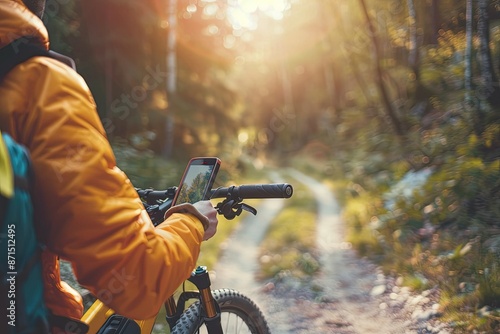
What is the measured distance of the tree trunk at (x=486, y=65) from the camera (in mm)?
6137

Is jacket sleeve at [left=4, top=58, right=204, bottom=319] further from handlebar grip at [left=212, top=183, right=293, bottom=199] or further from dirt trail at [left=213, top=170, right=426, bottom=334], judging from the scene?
dirt trail at [left=213, top=170, right=426, bottom=334]

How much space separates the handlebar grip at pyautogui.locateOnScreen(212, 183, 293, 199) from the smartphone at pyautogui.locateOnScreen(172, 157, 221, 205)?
0.46 feet

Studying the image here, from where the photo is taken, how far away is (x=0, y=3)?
1.19m

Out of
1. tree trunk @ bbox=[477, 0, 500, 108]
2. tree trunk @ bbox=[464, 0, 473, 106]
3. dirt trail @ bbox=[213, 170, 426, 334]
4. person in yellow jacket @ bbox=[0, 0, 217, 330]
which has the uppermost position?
tree trunk @ bbox=[464, 0, 473, 106]

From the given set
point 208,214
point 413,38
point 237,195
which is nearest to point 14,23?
point 208,214

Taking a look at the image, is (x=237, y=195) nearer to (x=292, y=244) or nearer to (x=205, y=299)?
(x=205, y=299)

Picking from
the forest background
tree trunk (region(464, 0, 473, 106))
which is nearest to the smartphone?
the forest background

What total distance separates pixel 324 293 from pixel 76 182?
18.2 feet

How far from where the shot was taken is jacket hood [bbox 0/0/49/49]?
1186mm

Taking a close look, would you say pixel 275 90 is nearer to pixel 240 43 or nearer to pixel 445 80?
pixel 240 43

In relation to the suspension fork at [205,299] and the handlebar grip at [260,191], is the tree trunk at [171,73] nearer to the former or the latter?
the suspension fork at [205,299]

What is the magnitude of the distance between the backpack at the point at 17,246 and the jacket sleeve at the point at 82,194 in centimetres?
7

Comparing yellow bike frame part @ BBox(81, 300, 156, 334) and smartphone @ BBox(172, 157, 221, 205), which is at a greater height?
smartphone @ BBox(172, 157, 221, 205)

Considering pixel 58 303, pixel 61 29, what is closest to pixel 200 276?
pixel 58 303
